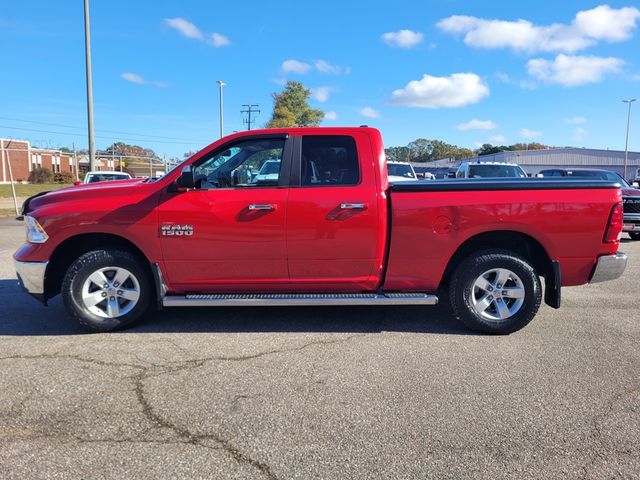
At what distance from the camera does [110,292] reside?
4.87 metres

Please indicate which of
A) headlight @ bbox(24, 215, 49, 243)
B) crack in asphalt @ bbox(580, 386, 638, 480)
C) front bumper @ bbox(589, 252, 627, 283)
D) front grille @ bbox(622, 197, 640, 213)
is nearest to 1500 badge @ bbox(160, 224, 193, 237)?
headlight @ bbox(24, 215, 49, 243)

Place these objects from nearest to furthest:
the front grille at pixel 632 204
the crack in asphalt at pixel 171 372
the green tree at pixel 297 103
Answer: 1. the crack in asphalt at pixel 171 372
2. the front grille at pixel 632 204
3. the green tree at pixel 297 103

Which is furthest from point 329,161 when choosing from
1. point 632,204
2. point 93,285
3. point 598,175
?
point 598,175

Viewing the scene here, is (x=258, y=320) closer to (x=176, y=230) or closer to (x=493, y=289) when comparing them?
(x=176, y=230)

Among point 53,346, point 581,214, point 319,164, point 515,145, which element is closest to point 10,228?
point 53,346

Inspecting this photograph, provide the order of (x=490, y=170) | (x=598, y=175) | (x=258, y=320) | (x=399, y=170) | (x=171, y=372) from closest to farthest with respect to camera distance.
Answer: (x=171, y=372), (x=258, y=320), (x=598, y=175), (x=490, y=170), (x=399, y=170)

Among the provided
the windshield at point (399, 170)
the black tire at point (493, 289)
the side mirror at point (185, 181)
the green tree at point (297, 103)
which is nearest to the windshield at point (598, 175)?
the windshield at point (399, 170)

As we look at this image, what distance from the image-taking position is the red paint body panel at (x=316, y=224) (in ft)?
15.4

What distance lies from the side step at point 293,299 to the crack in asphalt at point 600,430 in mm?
1731

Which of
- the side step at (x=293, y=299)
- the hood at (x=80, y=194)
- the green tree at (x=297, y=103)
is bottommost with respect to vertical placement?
the side step at (x=293, y=299)

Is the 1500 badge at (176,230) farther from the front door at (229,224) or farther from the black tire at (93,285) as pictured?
the black tire at (93,285)

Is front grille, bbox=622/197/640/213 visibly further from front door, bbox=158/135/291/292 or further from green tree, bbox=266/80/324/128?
green tree, bbox=266/80/324/128

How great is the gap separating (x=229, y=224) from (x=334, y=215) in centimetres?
101

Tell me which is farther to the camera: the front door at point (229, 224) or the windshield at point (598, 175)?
the windshield at point (598, 175)
